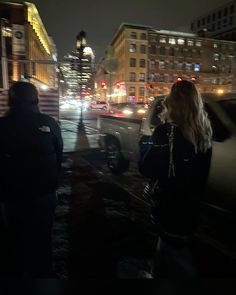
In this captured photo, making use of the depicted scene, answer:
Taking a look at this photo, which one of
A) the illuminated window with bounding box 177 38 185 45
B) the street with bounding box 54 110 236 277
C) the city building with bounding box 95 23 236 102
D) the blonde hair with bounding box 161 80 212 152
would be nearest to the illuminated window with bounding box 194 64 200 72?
the city building with bounding box 95 23 236 102

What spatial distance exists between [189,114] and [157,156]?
40cm

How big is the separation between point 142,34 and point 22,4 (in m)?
39.0

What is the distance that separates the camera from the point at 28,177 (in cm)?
237

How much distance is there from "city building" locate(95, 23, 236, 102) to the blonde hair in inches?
3121

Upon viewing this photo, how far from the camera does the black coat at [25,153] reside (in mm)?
2295

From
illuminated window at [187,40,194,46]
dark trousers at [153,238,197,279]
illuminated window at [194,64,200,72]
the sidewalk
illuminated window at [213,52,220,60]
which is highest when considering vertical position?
illuminated window at [187,40,194,46]

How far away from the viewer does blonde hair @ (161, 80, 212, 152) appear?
2180 mm

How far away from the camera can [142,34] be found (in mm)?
83188

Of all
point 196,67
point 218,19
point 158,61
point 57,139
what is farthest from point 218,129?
point 218,19

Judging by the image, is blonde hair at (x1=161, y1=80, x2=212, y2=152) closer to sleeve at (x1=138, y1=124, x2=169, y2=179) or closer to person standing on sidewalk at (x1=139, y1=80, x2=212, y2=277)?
person standing on sidewalk at (x1=139, y1=80, x2=212, y2=277)

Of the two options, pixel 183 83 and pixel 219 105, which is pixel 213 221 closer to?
pixel 219 105

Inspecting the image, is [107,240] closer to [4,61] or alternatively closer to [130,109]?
[4,61]

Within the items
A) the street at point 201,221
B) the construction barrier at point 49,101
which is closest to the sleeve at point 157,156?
the street at point 201,221

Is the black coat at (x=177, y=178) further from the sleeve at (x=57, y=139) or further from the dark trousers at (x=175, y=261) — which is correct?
the sleeve at (x=57, y=139)
